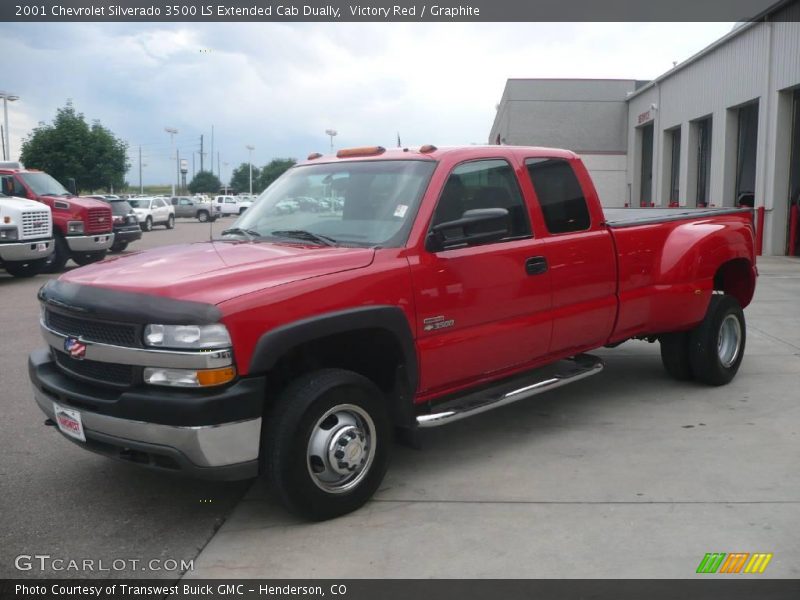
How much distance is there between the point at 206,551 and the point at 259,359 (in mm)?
972

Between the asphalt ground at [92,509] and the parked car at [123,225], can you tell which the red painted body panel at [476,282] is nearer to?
the asphalt ground at [92,509]

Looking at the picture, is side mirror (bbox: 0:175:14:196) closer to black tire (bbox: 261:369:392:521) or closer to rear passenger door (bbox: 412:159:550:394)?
rear passenger door (bbox: 412:159:550:394)

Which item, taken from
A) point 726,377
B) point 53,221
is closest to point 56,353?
point 726,377

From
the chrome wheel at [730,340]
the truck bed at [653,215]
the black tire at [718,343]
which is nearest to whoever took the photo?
the truck bed at [653,215]

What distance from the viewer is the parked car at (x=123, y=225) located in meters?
22.1

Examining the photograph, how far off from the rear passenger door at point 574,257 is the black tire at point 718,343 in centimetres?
117

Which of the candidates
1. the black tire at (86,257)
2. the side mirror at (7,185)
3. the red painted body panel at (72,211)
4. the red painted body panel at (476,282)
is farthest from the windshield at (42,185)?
the red painted body panel at (476,282)

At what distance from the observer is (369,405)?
4121 mm

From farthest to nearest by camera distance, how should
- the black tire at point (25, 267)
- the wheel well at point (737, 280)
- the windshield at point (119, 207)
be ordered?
the windshield at point (119, 207)
the black tire at point (25, 267)
the wheel well at point (737, 280)

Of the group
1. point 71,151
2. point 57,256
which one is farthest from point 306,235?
point 71,151

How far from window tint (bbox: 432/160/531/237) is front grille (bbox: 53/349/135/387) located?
1.88 metres

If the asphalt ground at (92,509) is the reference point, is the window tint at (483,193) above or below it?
above

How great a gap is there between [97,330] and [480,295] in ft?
7.00

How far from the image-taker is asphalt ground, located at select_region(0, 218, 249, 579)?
3.73 metres
